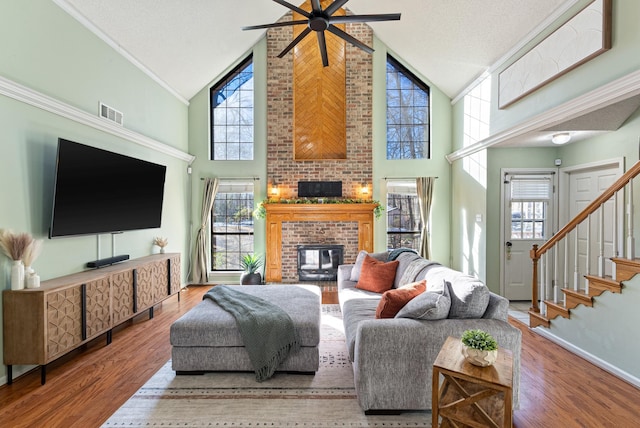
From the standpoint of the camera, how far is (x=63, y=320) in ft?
9.42

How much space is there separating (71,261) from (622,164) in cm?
635

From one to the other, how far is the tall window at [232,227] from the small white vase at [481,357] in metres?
5.18

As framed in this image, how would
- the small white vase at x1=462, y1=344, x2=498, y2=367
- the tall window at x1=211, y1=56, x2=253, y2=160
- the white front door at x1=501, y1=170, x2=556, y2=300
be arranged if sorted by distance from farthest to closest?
the tall window at x1=211, y1=56, x2=253, y2=160 → the white front door at x1=501, y1=170, x2=556, y2=300 → the small white vase at x1=462, y1=344, x2=498, y2=367

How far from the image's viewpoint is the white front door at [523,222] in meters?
4.96

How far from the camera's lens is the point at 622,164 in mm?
3896

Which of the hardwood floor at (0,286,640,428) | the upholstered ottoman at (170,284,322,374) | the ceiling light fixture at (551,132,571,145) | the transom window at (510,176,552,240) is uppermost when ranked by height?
the ceiling light fixture at (551,132,571,145)

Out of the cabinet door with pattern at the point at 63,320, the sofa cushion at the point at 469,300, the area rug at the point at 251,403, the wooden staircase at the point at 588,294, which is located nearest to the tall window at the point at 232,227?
the cabinet door with pattern at the point at 63,320

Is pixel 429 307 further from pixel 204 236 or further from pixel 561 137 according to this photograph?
pixel 204 236

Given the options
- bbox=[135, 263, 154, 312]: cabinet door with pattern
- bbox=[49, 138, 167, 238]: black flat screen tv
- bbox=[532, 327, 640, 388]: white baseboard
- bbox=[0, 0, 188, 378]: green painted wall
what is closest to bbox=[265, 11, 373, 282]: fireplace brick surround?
bbox=[49, 138, 167, 238]: black flat screen tv

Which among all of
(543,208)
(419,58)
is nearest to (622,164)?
(543,208)

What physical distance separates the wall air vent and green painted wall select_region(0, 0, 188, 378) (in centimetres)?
8

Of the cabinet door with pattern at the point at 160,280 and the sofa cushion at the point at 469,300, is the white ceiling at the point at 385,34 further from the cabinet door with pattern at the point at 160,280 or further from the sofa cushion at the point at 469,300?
the cabinet door with pattern at the point at 160,280

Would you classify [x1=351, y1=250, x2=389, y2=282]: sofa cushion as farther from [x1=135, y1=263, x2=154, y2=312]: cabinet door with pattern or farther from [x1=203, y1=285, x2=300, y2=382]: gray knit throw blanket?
[x1=135, y1=263, x2=154, y2=312]: cabinet door with pattern

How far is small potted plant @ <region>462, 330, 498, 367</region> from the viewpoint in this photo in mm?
1834
